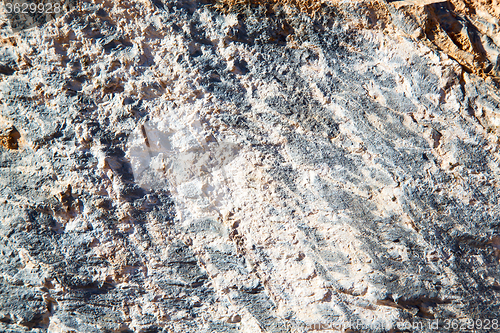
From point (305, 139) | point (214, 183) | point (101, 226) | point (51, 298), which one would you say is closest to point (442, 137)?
point (305, 139)

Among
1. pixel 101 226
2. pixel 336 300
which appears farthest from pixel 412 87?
pixel 101 226

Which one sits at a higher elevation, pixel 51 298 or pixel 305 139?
pixel 305 139

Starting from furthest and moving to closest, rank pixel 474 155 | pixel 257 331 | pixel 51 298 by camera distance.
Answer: pixel 51 298, pixel 257 331, pixel 474 155

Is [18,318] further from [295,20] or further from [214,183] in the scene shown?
[295,20]

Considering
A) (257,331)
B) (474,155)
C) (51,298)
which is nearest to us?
(474,155)

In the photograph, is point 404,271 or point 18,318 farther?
point 18,318

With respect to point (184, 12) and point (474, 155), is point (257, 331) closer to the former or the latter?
point (474, 155)

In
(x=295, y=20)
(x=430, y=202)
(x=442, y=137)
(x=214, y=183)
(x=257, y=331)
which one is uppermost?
(x=295, y=20)
